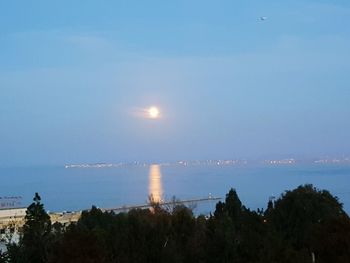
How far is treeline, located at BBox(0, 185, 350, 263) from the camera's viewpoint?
10.6m

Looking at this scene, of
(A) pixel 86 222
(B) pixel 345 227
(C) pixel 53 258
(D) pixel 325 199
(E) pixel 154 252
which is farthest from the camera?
(D) pixel 325 199

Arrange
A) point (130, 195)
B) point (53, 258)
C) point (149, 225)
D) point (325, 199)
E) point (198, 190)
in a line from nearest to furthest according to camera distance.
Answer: point (53, 258), point (149, 225), point (325, 199), point (130, 195), point (198, 190)

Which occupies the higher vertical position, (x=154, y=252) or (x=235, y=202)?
(x=235, y=202)

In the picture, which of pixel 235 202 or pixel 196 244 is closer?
pixel 196 244

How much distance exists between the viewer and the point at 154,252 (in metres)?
13.3

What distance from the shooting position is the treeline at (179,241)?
10.6 metres

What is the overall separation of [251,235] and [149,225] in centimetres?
338

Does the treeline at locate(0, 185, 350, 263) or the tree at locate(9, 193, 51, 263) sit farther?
the tree at locate(9, 193, 51, 263)

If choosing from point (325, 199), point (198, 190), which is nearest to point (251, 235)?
point (325, 199)

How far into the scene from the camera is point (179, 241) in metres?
14.3

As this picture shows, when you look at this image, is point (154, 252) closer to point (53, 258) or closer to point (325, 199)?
point (53, 258)

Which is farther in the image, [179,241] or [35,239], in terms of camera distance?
[179,241]

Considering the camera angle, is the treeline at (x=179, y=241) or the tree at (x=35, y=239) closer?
the treeline at (x=179, y=241)

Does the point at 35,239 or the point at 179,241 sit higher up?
the point at 35,239
